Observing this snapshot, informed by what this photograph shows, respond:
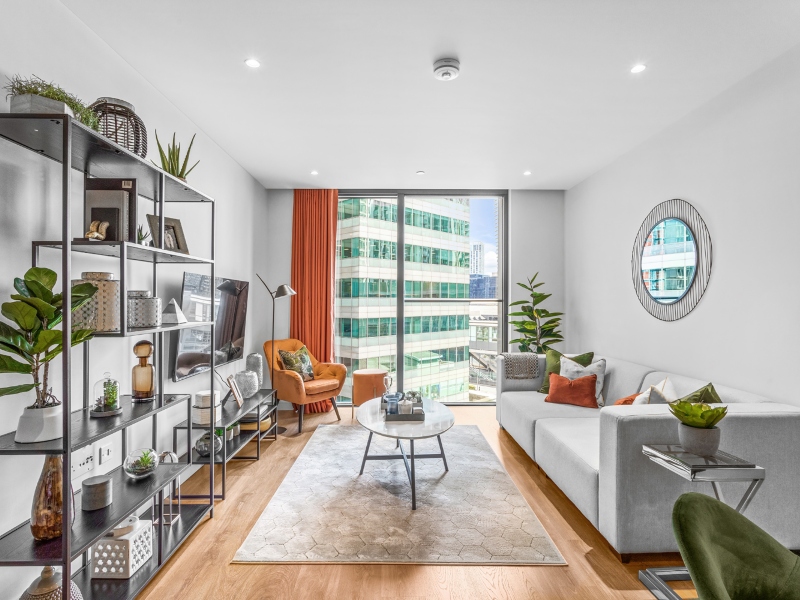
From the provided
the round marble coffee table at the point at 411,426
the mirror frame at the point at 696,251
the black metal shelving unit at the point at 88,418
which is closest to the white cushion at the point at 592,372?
the mirror frame at the point at 696,251

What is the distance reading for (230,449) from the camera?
323 centimetres

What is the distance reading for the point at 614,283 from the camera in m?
4.29

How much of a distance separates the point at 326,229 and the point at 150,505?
11.5ft

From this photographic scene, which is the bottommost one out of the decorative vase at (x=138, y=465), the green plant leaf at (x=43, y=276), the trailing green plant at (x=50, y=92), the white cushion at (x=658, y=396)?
the decorative vase at (x=138, y=465)

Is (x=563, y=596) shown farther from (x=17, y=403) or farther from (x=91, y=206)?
(x=91, y=206)

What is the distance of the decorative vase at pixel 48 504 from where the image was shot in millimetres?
1564

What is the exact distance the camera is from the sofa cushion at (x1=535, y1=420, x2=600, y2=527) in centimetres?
246

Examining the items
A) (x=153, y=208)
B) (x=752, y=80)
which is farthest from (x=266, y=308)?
(x=752, y=80)

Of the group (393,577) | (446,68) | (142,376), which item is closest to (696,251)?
(446,68)

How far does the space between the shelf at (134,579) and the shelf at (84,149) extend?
186 cm

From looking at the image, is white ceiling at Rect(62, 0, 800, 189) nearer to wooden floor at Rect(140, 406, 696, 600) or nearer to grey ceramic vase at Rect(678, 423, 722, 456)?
grey ceramic vase at Rect(678, 423, 722, 456)

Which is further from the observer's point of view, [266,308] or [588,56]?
[266,308]

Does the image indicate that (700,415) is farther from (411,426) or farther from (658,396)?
(411,426)

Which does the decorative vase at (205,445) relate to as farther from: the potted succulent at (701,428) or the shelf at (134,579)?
the potted succulent at (701,428)
